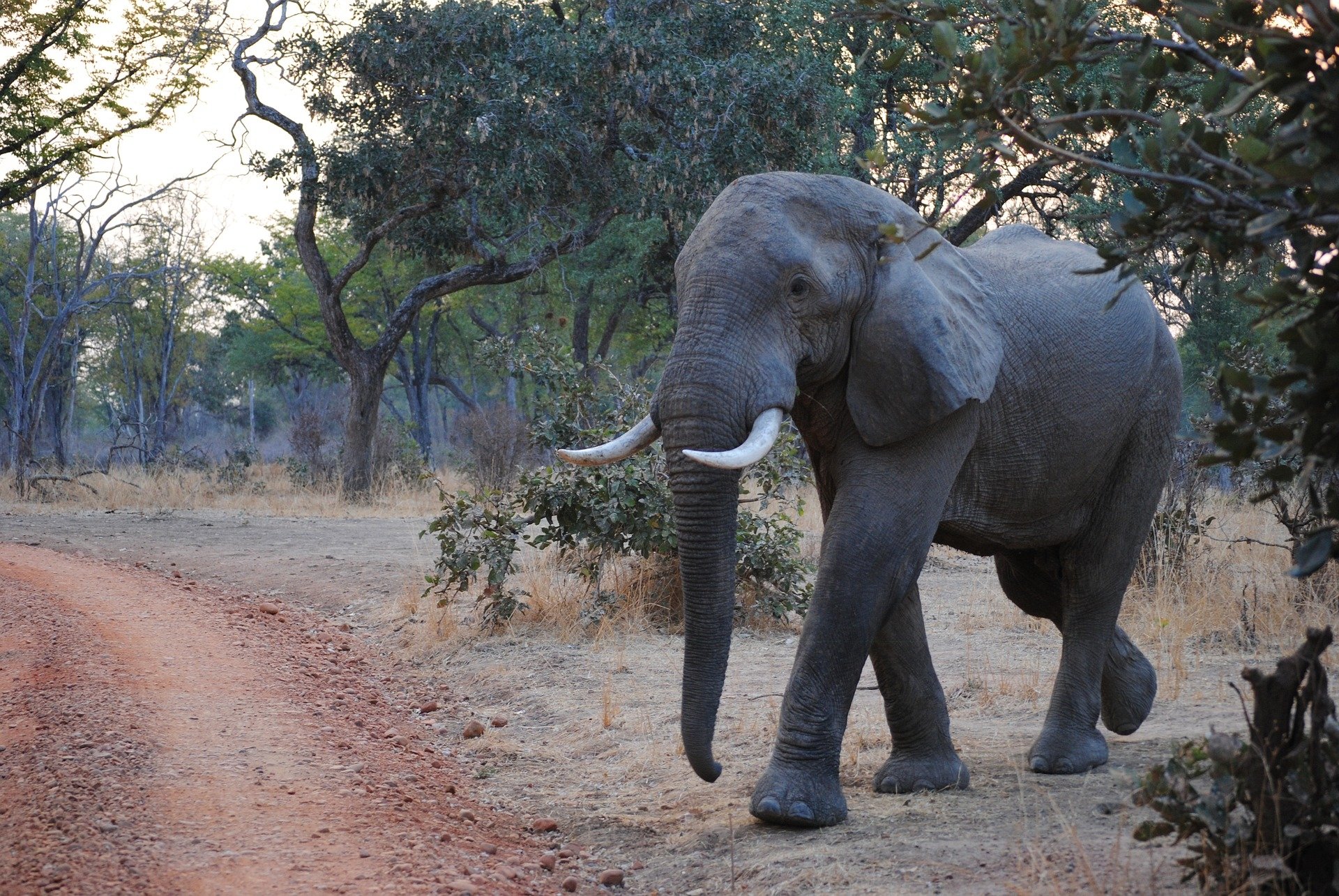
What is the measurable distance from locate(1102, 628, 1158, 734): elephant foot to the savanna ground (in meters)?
0.12

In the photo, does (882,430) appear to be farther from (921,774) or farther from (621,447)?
(921,774)

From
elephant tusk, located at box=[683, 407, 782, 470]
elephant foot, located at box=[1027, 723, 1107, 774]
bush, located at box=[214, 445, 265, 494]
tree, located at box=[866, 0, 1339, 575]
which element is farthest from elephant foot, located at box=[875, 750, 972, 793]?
bush, located at box=[214, 445, 265, 494]

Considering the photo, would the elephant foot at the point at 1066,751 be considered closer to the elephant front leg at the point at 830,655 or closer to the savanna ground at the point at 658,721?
the savanna ground at the point at 658,721

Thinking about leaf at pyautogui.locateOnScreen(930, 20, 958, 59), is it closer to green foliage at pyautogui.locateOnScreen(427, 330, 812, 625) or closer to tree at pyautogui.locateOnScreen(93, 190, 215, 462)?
green foliage at pyautogui.locateOnScreen(427, 330, 812, 625)

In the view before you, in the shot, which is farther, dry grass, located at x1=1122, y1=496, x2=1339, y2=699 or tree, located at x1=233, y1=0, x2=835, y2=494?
tree, located at x1=233, y1=0, x2=835, y2=494

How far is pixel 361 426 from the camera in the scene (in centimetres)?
2009

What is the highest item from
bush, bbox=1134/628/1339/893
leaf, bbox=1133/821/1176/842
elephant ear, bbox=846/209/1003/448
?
elephant ear, bbox=846/209/1003/448

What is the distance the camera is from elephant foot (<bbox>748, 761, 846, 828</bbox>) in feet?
14.0

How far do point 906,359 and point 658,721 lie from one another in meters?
2.61

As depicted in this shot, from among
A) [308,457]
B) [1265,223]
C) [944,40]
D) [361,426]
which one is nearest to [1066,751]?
[1265,223]

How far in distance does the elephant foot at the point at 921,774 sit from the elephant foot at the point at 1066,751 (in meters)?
0.45

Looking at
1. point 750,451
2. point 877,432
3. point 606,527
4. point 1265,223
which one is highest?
point 1265,223

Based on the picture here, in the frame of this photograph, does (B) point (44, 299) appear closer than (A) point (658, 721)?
No

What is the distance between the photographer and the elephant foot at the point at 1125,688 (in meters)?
5.62
